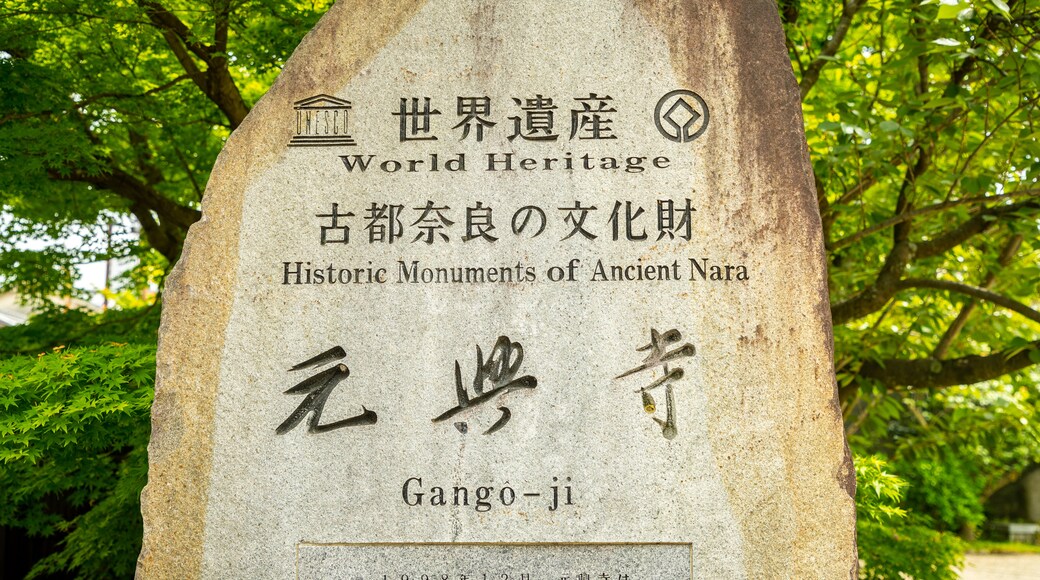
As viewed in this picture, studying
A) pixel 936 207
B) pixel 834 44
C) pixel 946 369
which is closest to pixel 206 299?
pixel 936 207

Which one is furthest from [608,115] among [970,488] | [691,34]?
[970,488]

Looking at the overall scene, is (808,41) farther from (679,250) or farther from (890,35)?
(679,250)

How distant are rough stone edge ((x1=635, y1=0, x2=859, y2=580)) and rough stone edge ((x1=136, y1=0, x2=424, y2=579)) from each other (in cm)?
95

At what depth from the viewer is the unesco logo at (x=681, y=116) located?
3.08 m

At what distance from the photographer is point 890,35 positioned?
6.28 metres

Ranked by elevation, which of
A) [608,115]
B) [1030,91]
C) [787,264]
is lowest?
[787,264]

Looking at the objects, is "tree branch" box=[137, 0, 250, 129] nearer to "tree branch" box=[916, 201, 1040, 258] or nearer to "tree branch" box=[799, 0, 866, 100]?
"tree branch" box=[799, 0, 866, 100]

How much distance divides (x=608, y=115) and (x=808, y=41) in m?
3.17

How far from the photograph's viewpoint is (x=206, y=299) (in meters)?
3.03

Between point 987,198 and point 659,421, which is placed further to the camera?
point 987,198

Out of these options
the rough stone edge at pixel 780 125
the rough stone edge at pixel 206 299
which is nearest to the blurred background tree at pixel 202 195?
the rough stone edge at pixel 206 299

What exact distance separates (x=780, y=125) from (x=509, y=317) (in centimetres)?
113

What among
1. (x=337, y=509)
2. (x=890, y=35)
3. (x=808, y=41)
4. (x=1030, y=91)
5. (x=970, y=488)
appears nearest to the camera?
(x=337, y=509)

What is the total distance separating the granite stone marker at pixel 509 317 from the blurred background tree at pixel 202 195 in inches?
33.0
